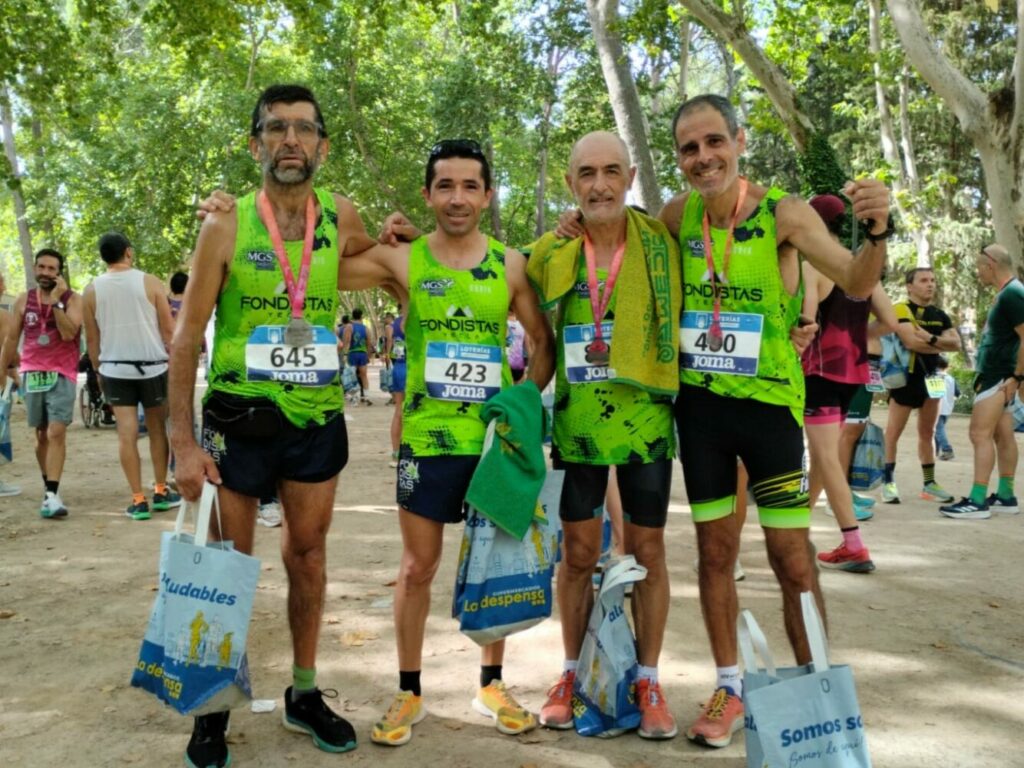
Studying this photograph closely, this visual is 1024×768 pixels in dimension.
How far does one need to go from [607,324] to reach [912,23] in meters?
10.1

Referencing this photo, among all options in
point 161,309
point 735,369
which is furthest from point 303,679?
point 161,309

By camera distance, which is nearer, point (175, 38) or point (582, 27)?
point (175, 38)

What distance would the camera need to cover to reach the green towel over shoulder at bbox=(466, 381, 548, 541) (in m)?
3.15

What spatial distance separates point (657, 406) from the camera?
3338mm

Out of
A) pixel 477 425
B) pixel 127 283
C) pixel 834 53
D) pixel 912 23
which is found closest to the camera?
pixel 477 425

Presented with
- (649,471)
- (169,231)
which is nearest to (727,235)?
(649,471)

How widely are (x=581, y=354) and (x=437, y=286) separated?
62 centimetres

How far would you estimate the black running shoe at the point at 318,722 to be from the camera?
128 inches

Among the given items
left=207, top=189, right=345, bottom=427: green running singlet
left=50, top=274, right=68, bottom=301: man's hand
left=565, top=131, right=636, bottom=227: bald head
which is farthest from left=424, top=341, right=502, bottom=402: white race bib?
Result: left=50, top=274, right=68, bottom=301: man's hand

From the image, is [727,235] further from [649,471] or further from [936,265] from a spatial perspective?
[936,265]

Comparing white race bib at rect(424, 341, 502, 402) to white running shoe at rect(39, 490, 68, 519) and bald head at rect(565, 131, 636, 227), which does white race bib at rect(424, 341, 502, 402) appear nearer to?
bald head at rect(565, 131, 636, 227)

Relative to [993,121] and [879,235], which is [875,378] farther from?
[993,121]

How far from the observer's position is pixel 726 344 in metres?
3.27

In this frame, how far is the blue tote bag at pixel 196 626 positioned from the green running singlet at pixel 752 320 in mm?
1794
